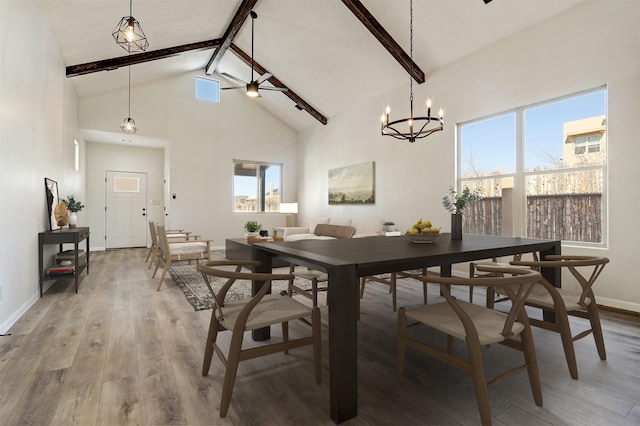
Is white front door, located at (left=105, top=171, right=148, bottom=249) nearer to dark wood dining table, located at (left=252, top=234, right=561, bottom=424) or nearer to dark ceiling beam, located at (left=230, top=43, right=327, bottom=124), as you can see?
dark ceiling beam, located at (left=230, top=43, right=327, bottom=124)

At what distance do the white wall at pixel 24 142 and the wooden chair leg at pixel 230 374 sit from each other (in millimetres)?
2338

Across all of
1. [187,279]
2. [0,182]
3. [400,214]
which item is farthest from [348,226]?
[0,182]

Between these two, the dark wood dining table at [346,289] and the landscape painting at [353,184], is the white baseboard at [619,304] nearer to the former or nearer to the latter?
the dark wood dining table at [346,289]

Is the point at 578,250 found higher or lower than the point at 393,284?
higher

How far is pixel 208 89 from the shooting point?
8.01m

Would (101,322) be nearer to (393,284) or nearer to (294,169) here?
(393,284)

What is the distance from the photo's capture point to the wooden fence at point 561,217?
3.50 m

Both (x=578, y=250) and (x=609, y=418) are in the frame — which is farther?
(x=578, y=250)

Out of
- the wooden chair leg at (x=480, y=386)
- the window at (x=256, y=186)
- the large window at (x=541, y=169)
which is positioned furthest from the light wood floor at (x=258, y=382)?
the window at (x=256, y=186)

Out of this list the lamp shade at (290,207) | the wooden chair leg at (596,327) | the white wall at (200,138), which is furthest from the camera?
the lamp shade at (290,207)

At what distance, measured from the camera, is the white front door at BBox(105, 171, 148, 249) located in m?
7.93

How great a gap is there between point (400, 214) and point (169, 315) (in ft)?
13.4

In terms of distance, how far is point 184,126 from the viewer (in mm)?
7688

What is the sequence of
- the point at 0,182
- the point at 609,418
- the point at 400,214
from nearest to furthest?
1. the point at 609,418
2. the point at 0,182
3. the point at 400,214
